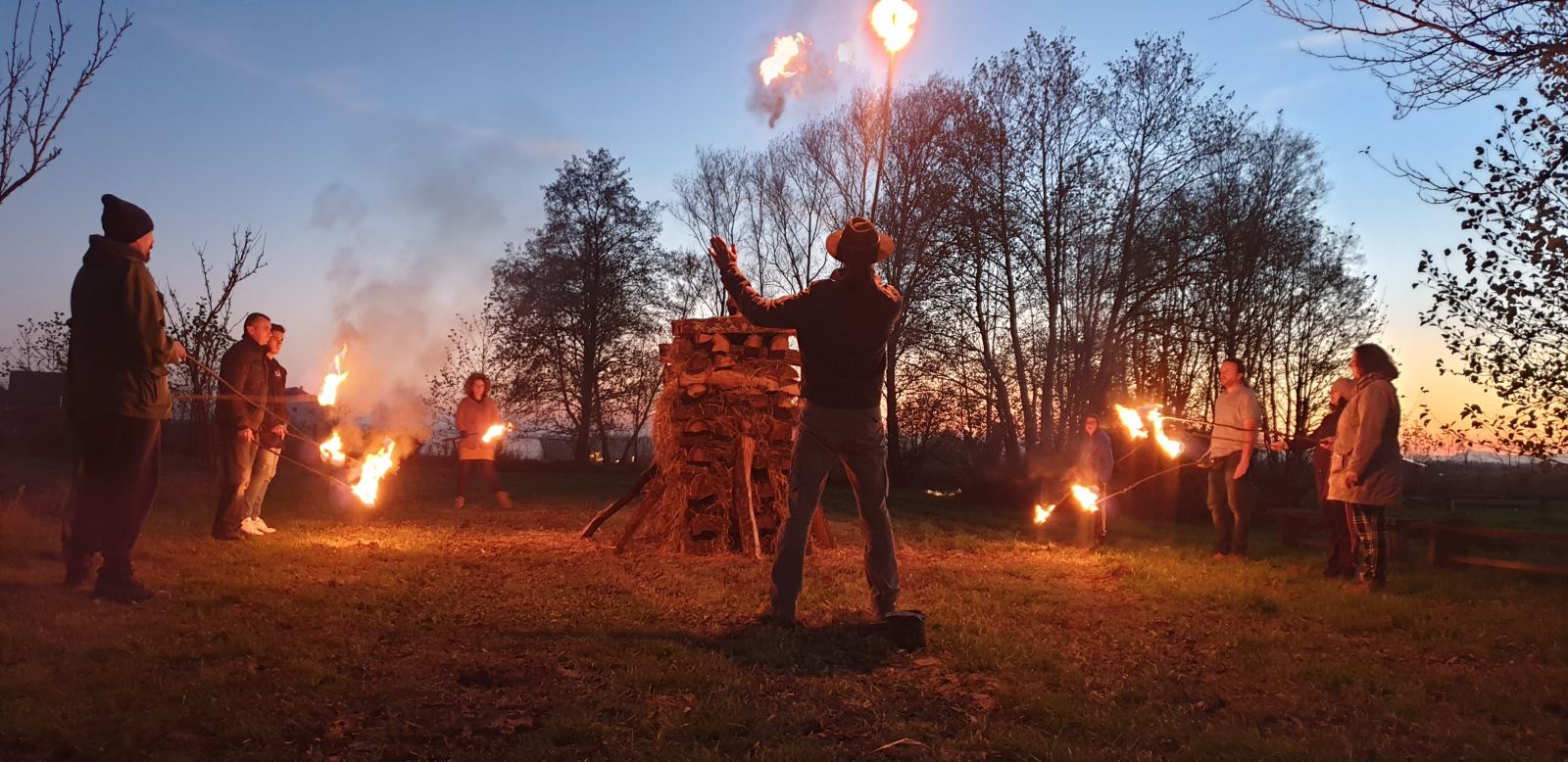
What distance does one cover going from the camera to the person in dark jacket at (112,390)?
564 centimetres

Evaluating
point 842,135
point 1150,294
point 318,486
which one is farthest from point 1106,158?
point 318,486

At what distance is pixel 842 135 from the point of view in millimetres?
25141

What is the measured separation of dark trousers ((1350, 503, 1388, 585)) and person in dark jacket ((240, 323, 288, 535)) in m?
9.76

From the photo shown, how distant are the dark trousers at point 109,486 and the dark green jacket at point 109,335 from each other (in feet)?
0.40

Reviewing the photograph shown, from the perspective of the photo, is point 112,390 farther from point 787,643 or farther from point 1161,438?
point 1161,438

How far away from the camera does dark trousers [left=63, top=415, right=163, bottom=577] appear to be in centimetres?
570

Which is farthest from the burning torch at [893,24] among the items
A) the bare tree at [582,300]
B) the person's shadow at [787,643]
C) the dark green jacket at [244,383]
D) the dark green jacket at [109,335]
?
the bare tree at [582,300]

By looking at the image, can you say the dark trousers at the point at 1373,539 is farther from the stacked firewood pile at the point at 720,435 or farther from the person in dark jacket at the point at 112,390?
the person in dark jacket at the point at 112,390

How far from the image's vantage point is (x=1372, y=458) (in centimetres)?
760

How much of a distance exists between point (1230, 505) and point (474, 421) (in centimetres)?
946

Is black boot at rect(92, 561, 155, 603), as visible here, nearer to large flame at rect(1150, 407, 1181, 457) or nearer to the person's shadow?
the person's shadow

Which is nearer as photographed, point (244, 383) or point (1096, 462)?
point (244, 383)

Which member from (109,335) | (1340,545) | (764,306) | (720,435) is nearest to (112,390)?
(109,335)

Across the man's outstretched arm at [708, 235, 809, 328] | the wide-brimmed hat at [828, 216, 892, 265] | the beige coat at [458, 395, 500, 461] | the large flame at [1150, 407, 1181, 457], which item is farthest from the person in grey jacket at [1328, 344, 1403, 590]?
the beige coat at [458, 395, 500, 461]
